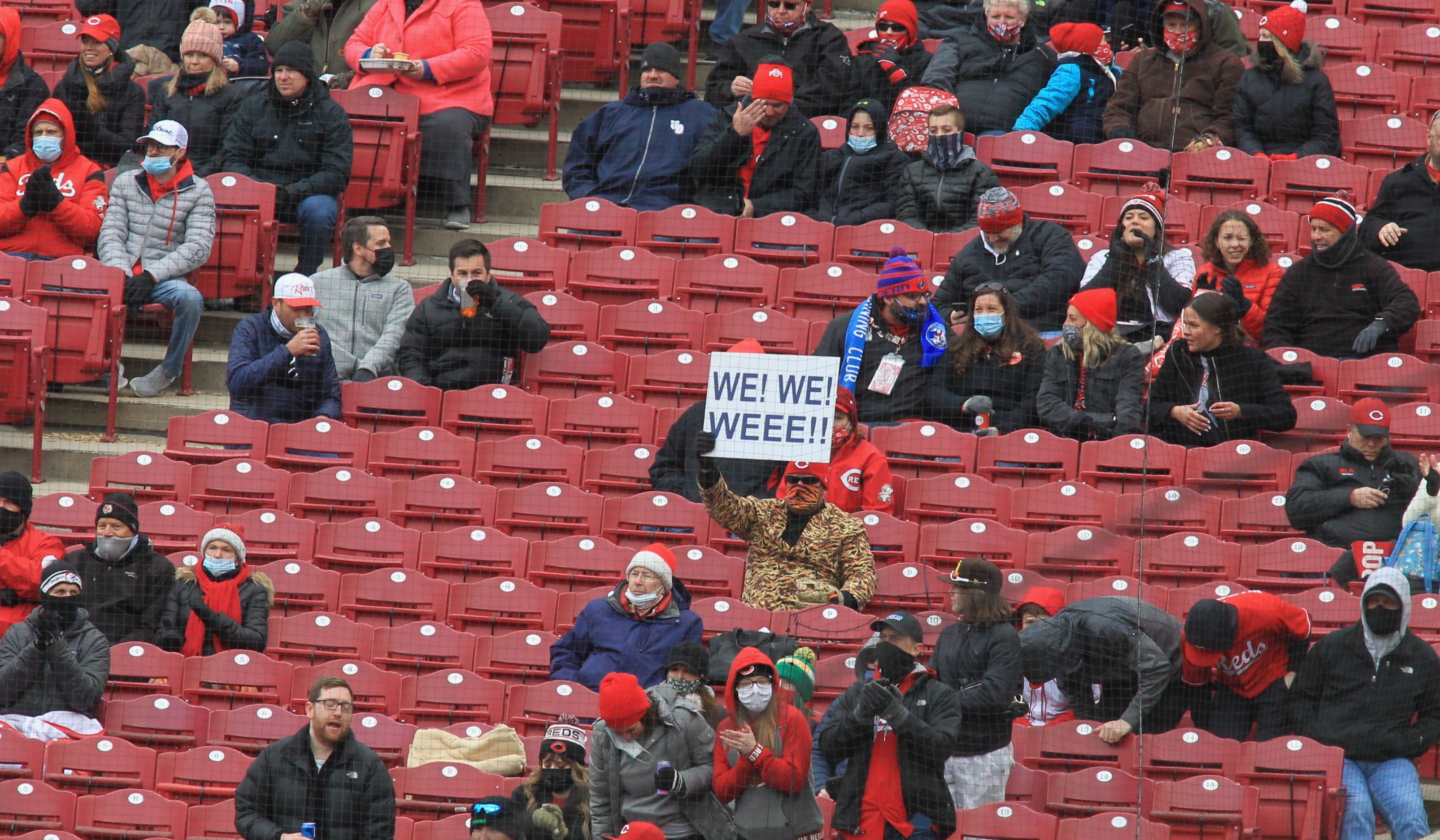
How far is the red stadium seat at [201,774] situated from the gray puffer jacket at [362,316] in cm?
263

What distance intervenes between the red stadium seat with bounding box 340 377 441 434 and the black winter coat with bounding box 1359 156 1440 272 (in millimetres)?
4491

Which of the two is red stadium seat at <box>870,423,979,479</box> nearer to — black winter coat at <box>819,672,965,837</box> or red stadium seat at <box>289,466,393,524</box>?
black winter coat at <box>819,672,965,837</box>

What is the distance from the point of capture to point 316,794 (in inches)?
265

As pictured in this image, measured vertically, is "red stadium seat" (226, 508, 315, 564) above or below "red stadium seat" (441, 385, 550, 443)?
below

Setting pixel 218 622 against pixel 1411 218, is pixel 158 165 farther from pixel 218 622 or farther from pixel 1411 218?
pixel 1411 218

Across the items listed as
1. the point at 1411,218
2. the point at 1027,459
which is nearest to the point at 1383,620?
the point at 1027,459

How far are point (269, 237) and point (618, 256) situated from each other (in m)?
1.75

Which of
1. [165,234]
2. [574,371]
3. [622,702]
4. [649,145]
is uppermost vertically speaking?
[649,145]

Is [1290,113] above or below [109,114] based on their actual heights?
above

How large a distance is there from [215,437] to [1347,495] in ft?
15.9

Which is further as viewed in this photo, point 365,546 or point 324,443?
point 324,443

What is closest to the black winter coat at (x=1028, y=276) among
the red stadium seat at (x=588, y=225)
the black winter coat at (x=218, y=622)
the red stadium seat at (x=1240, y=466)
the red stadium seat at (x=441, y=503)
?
the red stadium seat at (x=1240, y=466)

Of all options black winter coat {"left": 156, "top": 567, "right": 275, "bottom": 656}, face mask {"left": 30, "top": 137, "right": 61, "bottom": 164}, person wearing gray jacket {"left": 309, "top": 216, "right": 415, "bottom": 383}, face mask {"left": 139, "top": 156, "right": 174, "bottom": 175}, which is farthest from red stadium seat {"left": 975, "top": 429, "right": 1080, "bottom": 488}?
face mask {"left": 30, "top": 137, "right": 61, "bottom": 164}

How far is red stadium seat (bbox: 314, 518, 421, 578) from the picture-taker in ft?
27.4
